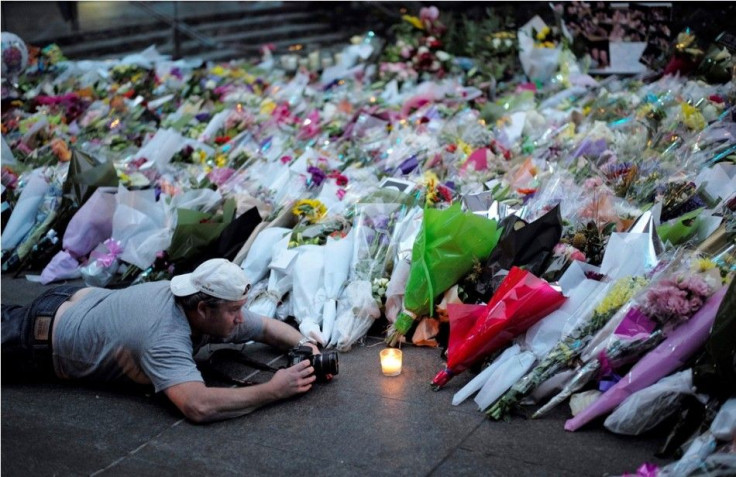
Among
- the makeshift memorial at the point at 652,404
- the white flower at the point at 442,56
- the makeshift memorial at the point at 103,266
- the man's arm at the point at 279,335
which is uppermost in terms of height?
the makeshift memorial at the point at 652,404

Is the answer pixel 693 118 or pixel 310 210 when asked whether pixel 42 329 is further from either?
pixel 693 118

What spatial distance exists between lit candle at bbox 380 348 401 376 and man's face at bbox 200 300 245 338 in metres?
0.88

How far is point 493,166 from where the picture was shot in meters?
7.36

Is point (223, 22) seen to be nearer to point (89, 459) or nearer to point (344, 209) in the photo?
point (344, 209)

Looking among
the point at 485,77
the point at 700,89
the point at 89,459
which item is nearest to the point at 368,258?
the point at 89,459

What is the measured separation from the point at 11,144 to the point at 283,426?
650cm

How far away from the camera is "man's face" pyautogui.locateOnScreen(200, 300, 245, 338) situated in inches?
182

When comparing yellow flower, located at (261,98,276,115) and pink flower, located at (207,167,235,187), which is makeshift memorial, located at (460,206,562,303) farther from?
yellow flower, located at (261,98,276,115)

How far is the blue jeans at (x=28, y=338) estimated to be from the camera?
483 centimetres

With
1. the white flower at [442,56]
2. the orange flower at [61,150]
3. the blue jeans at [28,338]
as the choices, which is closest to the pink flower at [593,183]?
the blue jeans at [28,338]

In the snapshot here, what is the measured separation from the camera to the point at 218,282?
455cm

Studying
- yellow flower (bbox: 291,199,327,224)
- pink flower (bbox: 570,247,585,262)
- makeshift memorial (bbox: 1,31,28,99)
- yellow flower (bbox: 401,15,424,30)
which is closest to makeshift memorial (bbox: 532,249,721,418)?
pink flower (bbox: 570,247,585,262)

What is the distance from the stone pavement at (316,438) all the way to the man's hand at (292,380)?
8 centimetres

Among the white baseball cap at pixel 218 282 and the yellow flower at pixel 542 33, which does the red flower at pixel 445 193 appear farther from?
the yellow flower at pixel 542 33
